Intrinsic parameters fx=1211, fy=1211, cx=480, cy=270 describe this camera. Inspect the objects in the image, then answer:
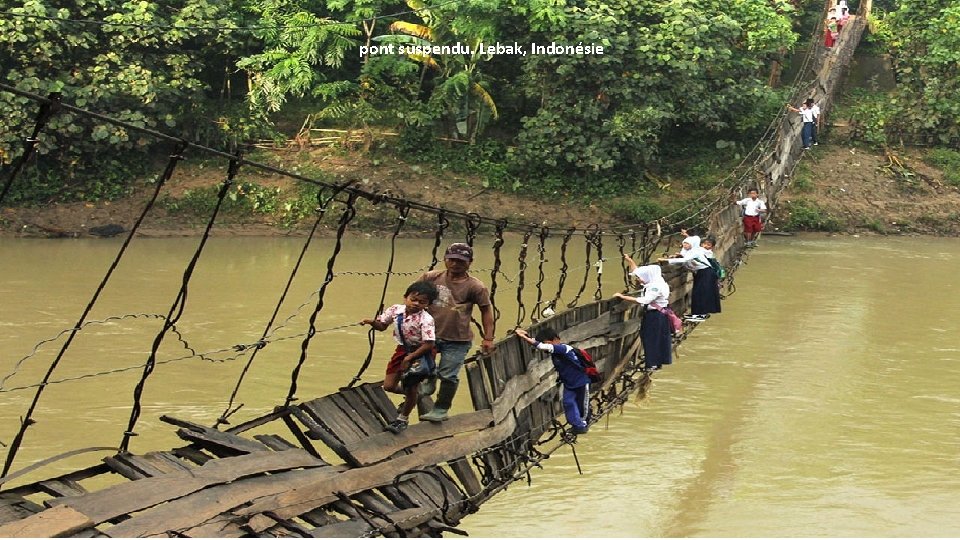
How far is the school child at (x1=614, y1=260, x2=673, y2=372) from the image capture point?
23.0ft

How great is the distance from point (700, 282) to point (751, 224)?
7.93 feet

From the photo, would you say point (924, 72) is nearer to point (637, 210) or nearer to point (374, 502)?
point (637, 210)

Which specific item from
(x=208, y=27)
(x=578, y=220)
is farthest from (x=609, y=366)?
(x=208, y=27)

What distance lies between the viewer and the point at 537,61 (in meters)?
16.5

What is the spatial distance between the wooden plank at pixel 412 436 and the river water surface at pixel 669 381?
1.05 m

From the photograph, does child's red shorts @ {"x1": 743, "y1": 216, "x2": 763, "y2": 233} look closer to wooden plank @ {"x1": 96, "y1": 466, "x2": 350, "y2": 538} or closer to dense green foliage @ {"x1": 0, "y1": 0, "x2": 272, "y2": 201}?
wooden plank @ {"x1": 96, "y1": 466, "x2": 350, "y2": 538}

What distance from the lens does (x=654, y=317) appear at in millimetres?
7141

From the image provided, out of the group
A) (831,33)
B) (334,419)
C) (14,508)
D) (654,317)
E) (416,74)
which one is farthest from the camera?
(416,74)

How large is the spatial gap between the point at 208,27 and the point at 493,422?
12.3 m

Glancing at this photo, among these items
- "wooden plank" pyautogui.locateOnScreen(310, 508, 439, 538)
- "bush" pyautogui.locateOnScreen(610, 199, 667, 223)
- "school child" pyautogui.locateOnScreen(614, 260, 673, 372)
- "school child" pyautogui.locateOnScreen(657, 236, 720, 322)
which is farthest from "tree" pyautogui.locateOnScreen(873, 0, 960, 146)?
"wooden plank" pyautogui.locateOnScreen(310, 508, 439, 538)

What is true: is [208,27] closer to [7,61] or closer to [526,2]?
[7,61]

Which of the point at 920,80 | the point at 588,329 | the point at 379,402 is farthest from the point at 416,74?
the point at 379,402

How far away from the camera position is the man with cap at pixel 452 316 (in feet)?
16.1

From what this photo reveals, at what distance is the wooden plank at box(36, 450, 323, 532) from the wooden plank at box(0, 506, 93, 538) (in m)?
0.07
